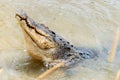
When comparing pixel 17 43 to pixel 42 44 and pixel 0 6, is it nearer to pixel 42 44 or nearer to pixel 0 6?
pixel 42 44

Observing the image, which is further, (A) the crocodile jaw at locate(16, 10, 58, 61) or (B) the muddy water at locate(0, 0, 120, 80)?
(B) the muddy water at locate(0, 0, 120, 80)

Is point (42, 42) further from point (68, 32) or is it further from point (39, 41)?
point (68, 32)

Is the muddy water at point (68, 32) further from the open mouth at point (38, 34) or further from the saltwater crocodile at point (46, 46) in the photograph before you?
the open mouth at point (38, 34)

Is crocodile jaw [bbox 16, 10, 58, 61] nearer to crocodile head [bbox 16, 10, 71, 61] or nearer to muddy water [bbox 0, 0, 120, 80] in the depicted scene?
crocodile head [bbox 16, 10, 71, 61]

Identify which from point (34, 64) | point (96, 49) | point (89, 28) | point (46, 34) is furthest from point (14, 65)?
point (89, 28)

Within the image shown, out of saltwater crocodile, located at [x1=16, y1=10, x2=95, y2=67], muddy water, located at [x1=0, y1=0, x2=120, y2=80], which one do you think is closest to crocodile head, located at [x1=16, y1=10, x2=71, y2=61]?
saltwater crocodile, located at [x1=16, y1=10, x2=95, y2=67]
